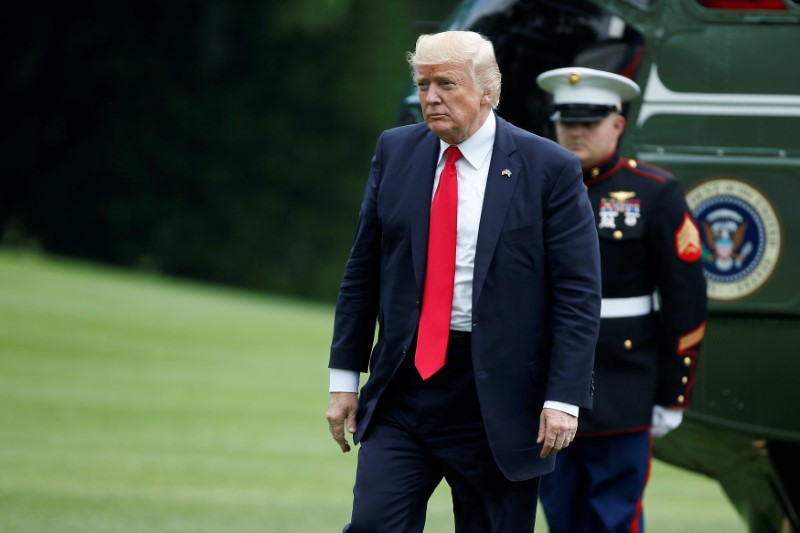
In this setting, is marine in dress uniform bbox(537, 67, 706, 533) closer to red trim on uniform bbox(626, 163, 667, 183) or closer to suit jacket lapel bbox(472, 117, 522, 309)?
red trim on uniform bbox(626, 163, 667, 183)

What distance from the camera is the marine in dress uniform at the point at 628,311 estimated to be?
15.9ft

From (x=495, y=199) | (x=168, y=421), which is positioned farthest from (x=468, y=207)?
(x=168, y=421)

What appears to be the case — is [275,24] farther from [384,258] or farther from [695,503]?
[384,258]

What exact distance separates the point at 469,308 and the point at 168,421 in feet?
24.0

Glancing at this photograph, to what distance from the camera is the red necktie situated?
3.80 m

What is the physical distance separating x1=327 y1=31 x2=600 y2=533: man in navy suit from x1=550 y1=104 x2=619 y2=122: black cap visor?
1004 mm

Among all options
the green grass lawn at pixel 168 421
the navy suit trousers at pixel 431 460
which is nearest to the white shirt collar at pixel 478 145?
the navy suit trousers at pixel 431 460

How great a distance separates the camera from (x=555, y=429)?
374 cm

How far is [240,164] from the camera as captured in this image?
102 ft

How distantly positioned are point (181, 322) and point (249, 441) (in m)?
6.33

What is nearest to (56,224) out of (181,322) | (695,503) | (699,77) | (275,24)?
(275,24)

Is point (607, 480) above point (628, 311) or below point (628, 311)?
below

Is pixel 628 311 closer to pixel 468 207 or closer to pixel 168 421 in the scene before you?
pixel 468 207

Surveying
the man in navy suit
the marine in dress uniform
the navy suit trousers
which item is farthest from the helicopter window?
the navy suit trousers
